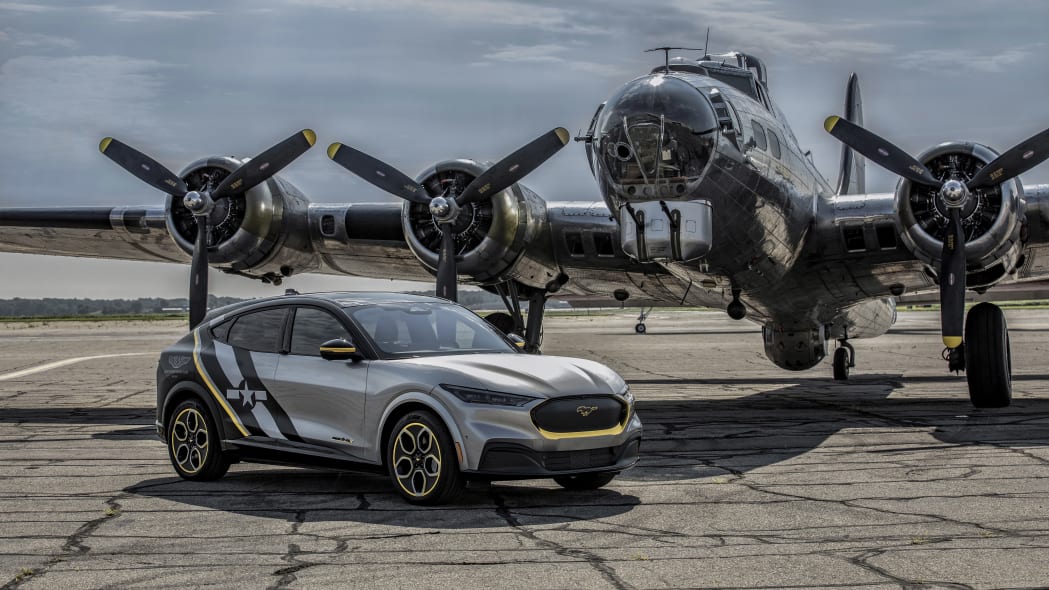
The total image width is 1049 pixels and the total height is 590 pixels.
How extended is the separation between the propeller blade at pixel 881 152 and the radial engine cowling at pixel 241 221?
8.76 meters

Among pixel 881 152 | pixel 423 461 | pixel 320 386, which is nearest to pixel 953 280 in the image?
pixel 881 152

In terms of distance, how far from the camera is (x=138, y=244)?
1986cm

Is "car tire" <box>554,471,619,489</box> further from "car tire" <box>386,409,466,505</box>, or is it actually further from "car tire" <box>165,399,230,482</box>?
"car tire" <box>165,399,230,482</box>

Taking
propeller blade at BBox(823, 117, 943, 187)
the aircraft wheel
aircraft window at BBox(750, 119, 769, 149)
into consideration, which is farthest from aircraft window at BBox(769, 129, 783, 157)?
the aircraft wheel

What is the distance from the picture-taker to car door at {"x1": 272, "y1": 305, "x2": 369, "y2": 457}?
788 cm

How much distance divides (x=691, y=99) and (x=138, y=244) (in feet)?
38.8

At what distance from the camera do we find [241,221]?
1716 cm

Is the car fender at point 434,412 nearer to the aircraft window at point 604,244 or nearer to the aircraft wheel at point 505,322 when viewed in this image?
the aircraft window at point 604,244

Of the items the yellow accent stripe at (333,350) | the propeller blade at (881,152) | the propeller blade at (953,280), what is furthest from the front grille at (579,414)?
the propeller blade at (881,152)

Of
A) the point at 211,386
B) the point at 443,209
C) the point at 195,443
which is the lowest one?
the point at 195,443

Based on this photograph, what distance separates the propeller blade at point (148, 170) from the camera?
54.4 ft

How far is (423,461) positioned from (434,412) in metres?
0.35

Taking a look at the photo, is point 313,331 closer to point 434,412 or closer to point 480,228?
point 434,412

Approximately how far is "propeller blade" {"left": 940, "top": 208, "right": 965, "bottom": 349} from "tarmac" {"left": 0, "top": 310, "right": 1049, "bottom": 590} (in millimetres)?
1073
